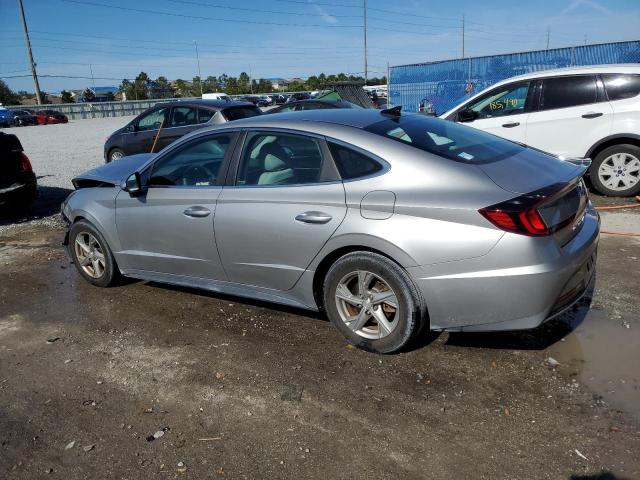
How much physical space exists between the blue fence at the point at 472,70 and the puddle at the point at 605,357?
10.6m

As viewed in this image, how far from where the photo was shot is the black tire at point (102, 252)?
5.00 metres

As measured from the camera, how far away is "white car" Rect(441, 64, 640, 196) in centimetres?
725

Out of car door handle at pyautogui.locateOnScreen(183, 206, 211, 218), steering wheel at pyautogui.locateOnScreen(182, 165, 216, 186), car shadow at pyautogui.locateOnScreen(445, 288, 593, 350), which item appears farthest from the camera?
steering wheel at pyautogui.locateOnScreen(182, 165, 216, 186)

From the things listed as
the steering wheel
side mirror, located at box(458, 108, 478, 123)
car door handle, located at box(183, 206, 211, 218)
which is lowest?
car door handle, located at box(183, 206, 211, 218)

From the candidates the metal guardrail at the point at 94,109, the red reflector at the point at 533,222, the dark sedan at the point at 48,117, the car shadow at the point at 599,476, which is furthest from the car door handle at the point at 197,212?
the metal guardrail at the point at 94,109

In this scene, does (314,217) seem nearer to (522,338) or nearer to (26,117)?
(522,338)

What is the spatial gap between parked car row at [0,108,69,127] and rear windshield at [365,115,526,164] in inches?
1726

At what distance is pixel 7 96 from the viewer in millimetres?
72625

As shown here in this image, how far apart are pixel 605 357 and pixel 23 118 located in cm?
4623

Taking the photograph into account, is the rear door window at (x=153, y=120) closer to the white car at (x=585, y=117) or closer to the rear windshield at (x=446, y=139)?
the white car at (x=585, y=117)

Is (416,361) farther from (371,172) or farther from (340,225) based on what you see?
(371,172)

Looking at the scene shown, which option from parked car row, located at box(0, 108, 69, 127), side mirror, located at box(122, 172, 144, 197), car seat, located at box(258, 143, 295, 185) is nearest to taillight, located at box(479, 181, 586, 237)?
car seat, located at box(258, 143, 295, 185)

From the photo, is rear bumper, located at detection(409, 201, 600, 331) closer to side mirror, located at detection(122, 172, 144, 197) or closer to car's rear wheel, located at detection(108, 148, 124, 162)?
side mirror, located at detection(122, 172, 144, 197)

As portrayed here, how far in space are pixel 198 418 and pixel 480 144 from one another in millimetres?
2593
